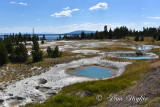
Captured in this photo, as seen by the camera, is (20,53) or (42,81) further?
(20,53)

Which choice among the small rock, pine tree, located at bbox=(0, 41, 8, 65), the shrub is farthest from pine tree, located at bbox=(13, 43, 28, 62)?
the small rock

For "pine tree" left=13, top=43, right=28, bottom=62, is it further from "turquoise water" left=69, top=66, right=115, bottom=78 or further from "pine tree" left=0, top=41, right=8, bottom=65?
"turquoise water" left=69, top=66, right=115, bottom=78

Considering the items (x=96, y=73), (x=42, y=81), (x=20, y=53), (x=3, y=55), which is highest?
(x=20, y=53)

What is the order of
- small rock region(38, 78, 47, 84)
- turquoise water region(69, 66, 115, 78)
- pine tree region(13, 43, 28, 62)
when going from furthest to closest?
pine tree region(13, 43, 28, 62), turquoise water region(69, 66, 115, 78), small rock region(38, 78, 47, 84)

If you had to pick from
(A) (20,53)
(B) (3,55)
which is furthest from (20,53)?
(B) (3,55)

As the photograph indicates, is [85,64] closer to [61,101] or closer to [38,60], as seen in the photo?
[38,60]

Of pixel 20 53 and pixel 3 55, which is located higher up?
pixel 20 53

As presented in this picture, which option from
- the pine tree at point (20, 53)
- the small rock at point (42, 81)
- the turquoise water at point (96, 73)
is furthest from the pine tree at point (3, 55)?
the turquoise water at point (96, 73)

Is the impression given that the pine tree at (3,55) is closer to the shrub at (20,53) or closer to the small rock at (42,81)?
the shrub at (20,53)

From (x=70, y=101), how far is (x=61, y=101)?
1.18 meters

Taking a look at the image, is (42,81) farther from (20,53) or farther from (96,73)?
(20,53)

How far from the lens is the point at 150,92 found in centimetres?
1367

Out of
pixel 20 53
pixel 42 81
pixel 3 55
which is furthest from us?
pixel 20 53

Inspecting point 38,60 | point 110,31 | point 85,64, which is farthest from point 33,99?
point 110,31
